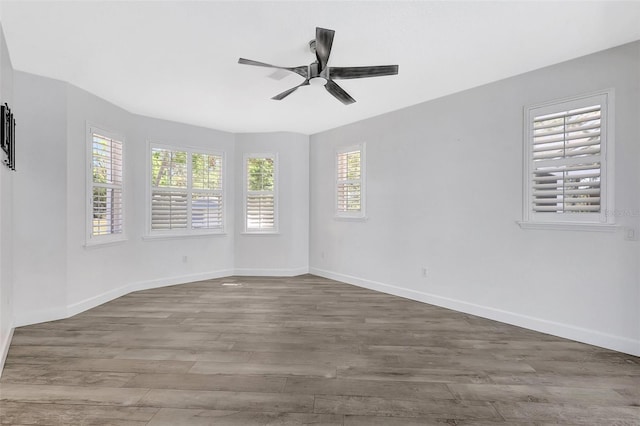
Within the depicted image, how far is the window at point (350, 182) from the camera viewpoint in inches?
213

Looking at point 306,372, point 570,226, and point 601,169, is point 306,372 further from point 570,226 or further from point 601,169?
point 601,169

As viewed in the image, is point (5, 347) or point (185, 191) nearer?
point (5, 347)

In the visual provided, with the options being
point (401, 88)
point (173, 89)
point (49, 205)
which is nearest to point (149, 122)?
point (173, 89)

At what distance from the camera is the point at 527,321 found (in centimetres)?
346

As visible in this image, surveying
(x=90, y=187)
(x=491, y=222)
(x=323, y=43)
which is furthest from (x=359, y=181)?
(x=90, y=187)

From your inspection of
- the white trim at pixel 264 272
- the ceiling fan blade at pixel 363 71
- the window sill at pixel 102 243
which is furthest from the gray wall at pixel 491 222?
the window sill at pixel 102 243

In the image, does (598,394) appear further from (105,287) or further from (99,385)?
(105,287)

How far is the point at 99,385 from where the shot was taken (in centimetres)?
228

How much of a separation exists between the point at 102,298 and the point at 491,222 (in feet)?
16.7

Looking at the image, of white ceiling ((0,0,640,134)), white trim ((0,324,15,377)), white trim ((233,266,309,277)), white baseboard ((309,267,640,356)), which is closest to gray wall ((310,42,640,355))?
white baseboard ((309,267,640,356))

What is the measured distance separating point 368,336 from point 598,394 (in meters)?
1.75

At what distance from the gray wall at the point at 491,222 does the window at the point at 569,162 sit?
0.10m

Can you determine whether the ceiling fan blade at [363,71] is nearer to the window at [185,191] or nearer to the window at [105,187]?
the window at [105,187]

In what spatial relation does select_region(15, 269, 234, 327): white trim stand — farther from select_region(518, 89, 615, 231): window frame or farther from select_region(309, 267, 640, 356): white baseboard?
select_region(518, 89, 615, 231): window frame
